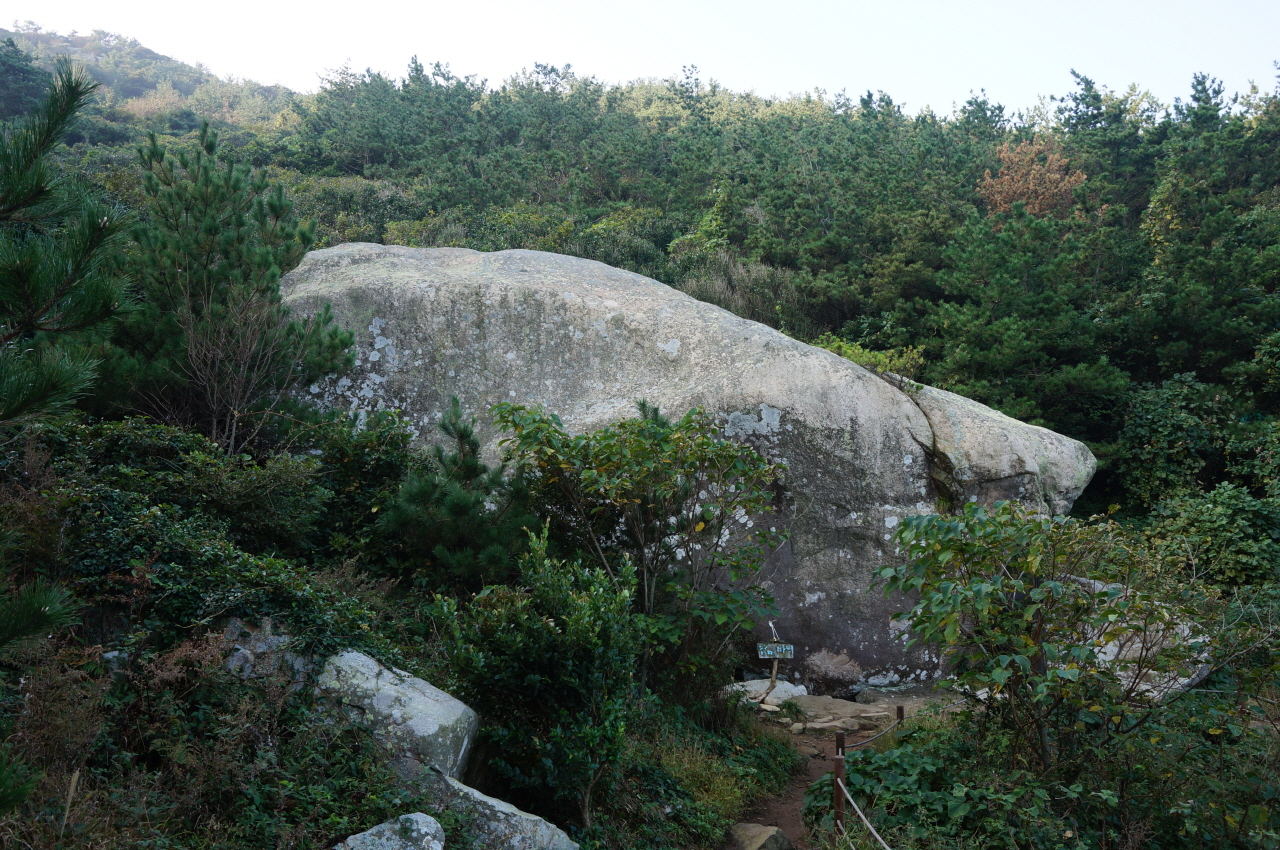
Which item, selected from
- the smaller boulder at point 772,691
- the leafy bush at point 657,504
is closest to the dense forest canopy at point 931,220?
the smaller boulder at point 772,691

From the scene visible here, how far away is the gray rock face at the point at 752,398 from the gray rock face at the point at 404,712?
4777mm

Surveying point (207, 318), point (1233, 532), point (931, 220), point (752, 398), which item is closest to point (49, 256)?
point (207, 318)

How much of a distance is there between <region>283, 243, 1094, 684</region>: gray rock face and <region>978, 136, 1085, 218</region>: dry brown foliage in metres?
13.7

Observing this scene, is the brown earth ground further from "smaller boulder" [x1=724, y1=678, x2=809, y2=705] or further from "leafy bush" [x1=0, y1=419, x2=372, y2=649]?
"leafy bush" [x1=0, y1=419, x2=372, y2=649]

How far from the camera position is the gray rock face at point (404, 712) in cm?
443

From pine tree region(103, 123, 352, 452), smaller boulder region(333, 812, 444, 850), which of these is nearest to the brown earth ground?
smaller boulder region(333, 812, 444, 850)

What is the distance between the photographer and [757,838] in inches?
210

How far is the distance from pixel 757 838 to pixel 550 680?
192cm

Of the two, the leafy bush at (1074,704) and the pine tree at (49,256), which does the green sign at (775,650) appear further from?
the pine tree at (49,256)

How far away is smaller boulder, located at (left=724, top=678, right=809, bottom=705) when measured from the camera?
871 cm

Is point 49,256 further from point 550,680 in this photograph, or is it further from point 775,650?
point 775,650

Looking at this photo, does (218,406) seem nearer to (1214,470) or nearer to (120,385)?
(120,385)

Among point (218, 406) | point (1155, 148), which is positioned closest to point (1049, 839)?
point (218, 406)

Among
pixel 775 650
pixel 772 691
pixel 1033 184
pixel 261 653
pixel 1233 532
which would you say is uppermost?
pixel 1033 184
